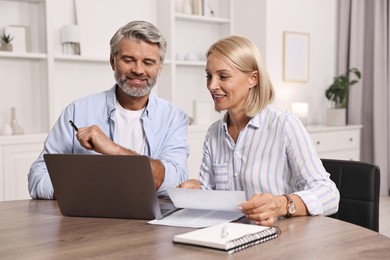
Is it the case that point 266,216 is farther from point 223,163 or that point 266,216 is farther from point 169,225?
point 223,163

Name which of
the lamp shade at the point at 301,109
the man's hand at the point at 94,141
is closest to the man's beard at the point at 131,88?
the man's hand at the point at 94,141

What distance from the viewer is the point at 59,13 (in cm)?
425

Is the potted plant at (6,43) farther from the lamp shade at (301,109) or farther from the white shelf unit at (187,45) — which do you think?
the lamp shade at (301,109)

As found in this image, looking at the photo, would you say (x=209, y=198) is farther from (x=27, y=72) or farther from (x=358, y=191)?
(x=27, y=72)

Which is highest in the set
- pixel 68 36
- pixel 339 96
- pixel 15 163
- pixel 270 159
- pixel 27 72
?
pixel 68 36

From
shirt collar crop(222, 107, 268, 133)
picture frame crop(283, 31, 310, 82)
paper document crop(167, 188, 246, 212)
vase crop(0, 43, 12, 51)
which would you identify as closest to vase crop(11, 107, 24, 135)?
vase crop(0, 43, 12, 51)

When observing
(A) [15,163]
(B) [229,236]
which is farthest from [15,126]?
(B) [229,236]

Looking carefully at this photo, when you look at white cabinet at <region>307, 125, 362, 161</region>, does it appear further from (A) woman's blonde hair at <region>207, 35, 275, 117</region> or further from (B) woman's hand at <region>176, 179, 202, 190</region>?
(B) woman's hand at <region>176, 179, 202, 190</region>

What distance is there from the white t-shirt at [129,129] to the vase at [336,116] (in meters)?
3.55

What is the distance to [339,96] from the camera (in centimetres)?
549

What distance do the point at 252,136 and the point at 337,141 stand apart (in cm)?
358

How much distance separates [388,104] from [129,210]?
4.82 m

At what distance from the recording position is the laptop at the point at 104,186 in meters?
1.47

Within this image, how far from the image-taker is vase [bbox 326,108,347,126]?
5375 millimetres
